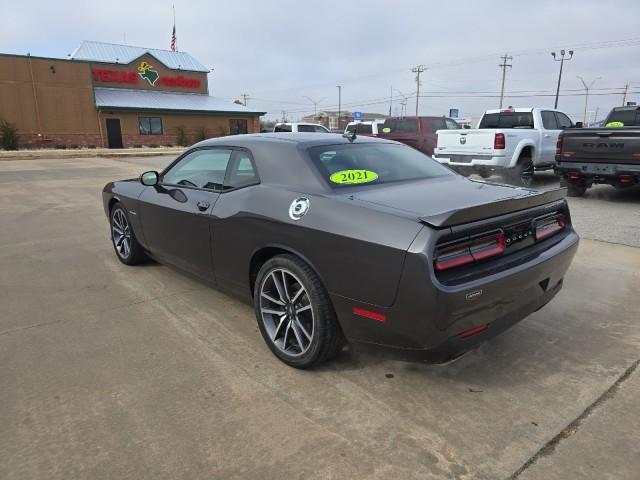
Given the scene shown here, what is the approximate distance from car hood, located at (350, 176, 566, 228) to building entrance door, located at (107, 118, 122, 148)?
33.7 m

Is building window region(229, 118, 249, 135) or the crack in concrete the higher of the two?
building window region(229, 118, 249, 135)

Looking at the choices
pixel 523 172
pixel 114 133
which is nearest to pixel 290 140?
pixel 523 172

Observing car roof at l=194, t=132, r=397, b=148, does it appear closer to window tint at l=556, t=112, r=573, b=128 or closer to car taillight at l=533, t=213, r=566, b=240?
car taillight at l=533, t=213, r=566, b=240

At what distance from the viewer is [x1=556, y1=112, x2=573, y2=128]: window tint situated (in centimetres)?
1230

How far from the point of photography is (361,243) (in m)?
2.49

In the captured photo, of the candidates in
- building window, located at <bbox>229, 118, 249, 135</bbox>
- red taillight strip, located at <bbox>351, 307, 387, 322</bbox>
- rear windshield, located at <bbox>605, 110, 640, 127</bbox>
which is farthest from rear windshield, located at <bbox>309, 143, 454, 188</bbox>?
building window, located at <bbox>229, 118, 249, 135</bbox>

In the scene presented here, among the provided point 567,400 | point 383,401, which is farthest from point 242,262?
point 567,400

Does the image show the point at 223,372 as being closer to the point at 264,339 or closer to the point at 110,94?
the point at 264,339

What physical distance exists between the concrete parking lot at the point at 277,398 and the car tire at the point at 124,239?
0.64 meters

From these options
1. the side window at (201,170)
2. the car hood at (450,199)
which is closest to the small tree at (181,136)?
the side window at (201,170)

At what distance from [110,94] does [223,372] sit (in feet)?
116

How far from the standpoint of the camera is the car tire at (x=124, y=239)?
4.95 m

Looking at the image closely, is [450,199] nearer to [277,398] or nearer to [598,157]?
[277,398]

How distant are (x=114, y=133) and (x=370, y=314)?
114 ft
